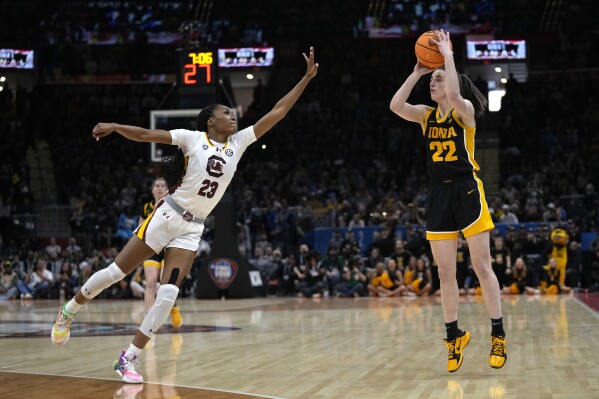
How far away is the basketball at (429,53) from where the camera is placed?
6.70 meters

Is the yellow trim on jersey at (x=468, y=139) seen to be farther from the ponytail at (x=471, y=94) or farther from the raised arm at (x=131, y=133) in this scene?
the raised arm at (x=131, y=133)

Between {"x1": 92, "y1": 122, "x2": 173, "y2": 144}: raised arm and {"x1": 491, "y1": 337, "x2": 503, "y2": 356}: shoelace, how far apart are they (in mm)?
2700

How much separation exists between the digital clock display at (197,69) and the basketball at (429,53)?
12.0 meters

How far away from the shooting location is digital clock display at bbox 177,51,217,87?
60.4 feet

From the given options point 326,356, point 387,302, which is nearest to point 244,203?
point 387,302

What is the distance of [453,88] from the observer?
642cm

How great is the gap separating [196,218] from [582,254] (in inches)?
579

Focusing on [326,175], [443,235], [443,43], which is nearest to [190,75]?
[326,175]

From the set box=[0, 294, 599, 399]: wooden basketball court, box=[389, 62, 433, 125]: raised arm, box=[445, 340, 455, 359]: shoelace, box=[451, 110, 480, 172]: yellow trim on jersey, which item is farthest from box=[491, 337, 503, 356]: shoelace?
box=[389, 62, 433, 125]: raised arm

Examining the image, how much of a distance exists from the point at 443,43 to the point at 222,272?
1350 cm

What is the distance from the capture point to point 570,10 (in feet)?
108

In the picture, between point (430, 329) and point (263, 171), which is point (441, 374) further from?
point (263, 171)

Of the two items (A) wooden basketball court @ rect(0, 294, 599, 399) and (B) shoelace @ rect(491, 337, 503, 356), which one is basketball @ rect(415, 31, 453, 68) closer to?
(B) shoelace @ rect(491, 337, 503, 356)

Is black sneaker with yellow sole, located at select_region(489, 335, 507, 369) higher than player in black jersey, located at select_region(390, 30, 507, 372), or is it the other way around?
player in black jersey, located at select_region(390, 30, 507, 372)
